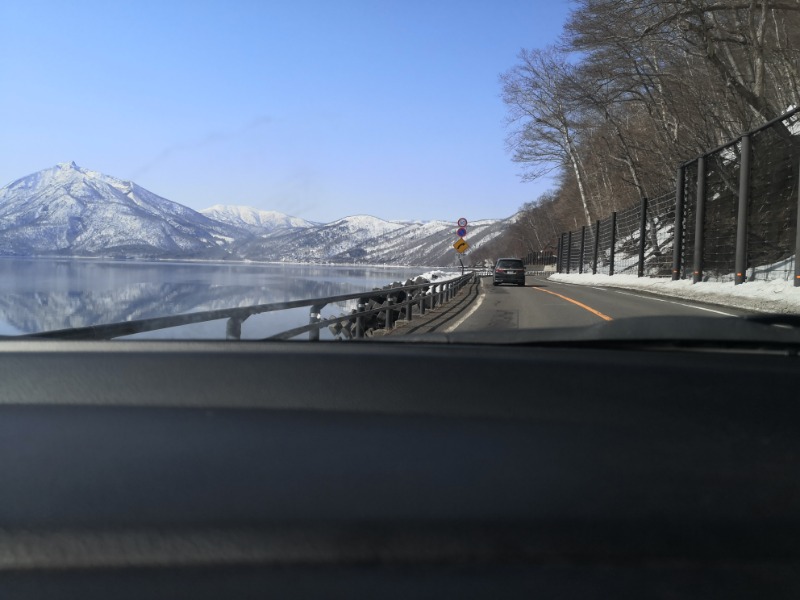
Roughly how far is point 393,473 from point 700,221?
24.8 metres

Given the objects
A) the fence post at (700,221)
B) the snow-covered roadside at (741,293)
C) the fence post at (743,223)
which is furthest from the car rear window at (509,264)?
the fence post at (743,223)

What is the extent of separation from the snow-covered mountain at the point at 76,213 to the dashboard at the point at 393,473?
303cm

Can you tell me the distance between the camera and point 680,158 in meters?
36.2

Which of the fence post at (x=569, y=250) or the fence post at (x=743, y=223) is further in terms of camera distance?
the fence post at (x=569, y=250)

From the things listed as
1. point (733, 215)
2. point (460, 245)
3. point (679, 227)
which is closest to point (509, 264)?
point (460, 245)

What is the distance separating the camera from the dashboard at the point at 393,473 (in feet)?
4.81

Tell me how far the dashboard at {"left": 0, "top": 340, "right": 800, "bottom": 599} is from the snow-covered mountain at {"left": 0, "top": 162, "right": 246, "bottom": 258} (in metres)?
3.03

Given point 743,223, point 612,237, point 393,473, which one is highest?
point 612,237

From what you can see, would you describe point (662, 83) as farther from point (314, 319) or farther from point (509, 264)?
point (314, 319)

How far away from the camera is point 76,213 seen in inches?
266

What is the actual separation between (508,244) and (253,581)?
161855 millimetres

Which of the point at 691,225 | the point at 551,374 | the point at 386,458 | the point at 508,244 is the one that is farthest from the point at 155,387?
the point at 508,244

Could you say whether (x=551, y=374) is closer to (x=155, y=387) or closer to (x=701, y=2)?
(x=155, y=387)

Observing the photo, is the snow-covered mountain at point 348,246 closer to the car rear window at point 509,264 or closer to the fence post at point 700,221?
the car rear window at point 509,264
